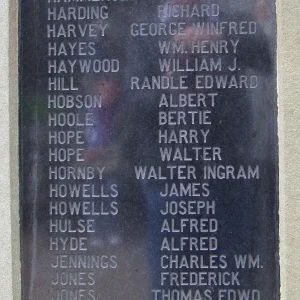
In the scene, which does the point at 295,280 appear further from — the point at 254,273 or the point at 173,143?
the point at 173,143

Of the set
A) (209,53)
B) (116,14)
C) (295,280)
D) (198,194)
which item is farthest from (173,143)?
(295,280)

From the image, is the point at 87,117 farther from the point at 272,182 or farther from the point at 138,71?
the point at 272,182

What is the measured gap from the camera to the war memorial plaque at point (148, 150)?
2781 mm

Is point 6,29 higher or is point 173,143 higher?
point 6,29

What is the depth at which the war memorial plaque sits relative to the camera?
2781 mm

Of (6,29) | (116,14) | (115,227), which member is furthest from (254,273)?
(6,29)

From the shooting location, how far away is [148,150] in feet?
9.26

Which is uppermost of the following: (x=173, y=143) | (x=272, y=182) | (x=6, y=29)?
(x=6, y=29)

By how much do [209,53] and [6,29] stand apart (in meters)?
1.01

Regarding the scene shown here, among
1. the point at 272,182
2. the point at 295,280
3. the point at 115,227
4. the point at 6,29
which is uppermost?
the point at 6,29

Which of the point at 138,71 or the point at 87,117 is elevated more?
the point at 138,71

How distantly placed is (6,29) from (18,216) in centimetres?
94

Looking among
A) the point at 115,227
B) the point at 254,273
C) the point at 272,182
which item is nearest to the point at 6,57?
the point at 115,227

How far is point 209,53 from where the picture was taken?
2789 millimetres
